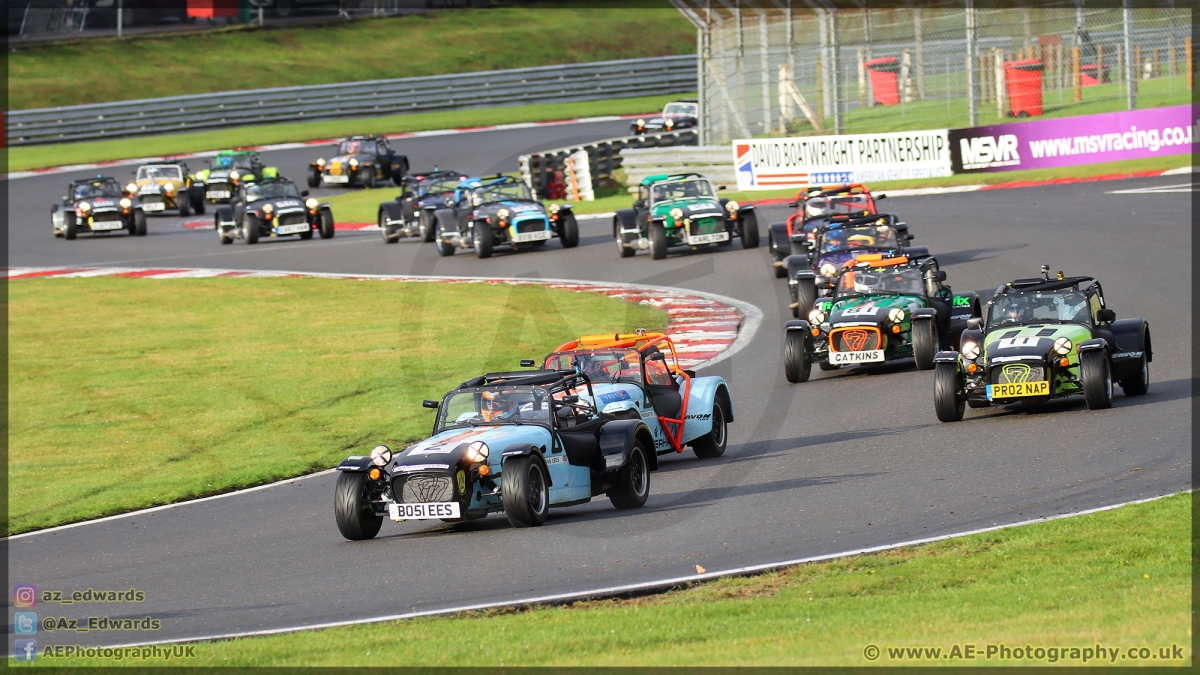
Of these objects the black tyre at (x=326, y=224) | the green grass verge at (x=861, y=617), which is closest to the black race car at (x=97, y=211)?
the black tyre at (x=326, y=224)

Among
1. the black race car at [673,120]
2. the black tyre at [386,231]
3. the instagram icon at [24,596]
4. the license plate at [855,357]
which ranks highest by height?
the black race car at [673,120]

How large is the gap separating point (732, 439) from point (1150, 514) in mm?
5733

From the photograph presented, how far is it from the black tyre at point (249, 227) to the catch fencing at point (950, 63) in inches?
501

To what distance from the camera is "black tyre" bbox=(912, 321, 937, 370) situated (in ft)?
53.8

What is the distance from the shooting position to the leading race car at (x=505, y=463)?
34.8 ft

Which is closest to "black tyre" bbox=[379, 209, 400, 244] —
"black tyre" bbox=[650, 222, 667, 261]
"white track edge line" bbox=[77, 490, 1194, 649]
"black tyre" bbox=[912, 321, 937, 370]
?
"black tyre" bbox=[650, 222, 667, 261]

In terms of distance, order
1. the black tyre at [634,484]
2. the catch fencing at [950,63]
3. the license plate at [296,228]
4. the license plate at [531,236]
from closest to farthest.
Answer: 1. the black tyre at [634,484]
2. the catch fencing at [950,63]
3. the license plate at [531,236]
4. the license plate at [296,228]

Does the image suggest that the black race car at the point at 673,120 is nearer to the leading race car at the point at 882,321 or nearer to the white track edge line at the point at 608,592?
the leading race car at the point at 882,321

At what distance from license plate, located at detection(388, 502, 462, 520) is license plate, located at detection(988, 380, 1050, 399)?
5.58 metres

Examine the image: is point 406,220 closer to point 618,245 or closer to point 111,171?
point 618,245

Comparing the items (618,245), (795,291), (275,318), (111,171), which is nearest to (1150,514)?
(795,291)

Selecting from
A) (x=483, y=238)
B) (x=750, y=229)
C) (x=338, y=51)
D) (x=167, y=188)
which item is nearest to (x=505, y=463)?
(x=750, y=229)

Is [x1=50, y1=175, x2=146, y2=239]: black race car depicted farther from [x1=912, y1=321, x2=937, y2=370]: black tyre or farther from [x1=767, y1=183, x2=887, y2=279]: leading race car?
[x1=912, y1=321, x2=937, y2=370]: black tyre

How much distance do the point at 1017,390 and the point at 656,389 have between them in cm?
336
